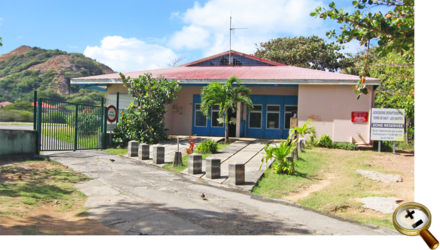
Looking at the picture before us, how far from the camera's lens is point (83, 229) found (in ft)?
15.9

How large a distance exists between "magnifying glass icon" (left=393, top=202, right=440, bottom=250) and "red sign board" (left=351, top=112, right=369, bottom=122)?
559 inches

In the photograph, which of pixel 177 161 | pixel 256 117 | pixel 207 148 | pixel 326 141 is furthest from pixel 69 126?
pixel 326 141

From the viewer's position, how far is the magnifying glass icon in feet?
9.32

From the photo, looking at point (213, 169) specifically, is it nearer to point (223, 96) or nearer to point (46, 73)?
point (223, 96)

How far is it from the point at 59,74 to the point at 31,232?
152 feet

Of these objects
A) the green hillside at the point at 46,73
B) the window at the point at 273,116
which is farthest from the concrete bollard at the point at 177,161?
the green hillside at the point at 46,73

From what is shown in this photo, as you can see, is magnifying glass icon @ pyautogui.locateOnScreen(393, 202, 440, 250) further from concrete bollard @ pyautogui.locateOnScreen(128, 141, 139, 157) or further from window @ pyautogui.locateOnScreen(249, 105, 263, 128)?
window @ pyautogui.locateOnScreen(249, 105, 263, 128)

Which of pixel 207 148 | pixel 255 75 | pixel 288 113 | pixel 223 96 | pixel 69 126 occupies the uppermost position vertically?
pixel 255 75

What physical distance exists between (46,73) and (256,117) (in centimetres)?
3717

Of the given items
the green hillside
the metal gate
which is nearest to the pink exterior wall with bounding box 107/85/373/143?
the metal gate

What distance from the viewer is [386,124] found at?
15.4 meters

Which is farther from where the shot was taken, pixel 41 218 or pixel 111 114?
pixel 111 114

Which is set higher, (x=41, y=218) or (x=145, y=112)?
(x=145, y=112)

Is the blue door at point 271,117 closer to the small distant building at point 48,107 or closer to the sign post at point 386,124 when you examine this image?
the sign post at point 386,124
